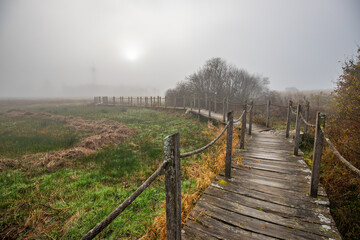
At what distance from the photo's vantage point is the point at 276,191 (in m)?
3.09

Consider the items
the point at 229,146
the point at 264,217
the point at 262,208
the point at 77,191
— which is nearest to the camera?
the point at 264,217

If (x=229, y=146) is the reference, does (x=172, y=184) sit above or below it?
above

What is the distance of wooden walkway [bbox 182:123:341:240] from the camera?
2164 mm

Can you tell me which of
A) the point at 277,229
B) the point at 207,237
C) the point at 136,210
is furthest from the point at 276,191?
the point at 136,210

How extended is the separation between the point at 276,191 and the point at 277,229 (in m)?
1.03

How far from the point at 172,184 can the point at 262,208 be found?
6.35 feet

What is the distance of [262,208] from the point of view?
263 centimetres

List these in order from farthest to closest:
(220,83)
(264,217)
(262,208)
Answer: (220,83) → (262,208) → (264,217)

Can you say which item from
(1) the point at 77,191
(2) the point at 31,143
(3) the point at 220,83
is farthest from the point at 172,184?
(3) the point at 220,83

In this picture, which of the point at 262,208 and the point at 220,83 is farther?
the point at 220,83

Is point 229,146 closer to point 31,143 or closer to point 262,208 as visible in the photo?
point 262,208

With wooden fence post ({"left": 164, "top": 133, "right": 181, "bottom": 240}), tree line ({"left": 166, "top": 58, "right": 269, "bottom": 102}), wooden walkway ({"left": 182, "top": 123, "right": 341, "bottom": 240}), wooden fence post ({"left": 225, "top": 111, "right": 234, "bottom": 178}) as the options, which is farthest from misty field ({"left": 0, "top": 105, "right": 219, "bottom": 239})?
tree line ({"left": 166, "top": 58, "right": 269, "bottom": 102})

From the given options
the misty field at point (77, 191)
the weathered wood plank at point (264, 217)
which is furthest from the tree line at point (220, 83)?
the weathered wood plank at point (264, 217)

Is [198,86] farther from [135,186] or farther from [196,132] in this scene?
[135,186]
